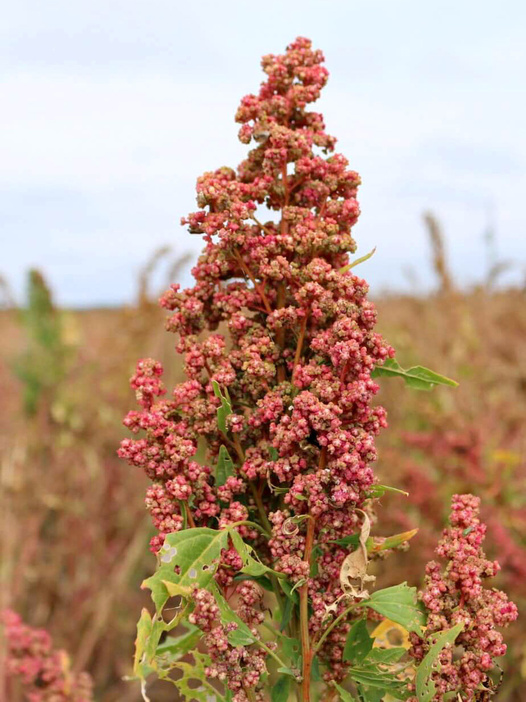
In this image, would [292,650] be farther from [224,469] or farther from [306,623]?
[224,469]

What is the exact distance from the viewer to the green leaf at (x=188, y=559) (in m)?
1.35

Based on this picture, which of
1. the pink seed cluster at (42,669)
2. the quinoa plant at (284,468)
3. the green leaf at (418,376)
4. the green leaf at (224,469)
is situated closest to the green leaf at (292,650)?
the quinoa plant at (284,468)

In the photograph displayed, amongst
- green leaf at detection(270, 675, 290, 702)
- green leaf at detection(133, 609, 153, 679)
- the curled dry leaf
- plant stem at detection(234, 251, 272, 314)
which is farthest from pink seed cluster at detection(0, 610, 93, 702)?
plant stem at detection(234, 251, 272, 314)

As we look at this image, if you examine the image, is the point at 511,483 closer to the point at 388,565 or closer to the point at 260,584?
the point at 388,565

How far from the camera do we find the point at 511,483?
4398mm

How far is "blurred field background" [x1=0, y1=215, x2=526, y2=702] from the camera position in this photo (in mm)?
4320

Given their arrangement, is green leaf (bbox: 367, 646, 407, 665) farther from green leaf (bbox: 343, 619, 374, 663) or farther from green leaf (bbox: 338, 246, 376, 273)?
green leaf (bbox: 338, 246, 376, 273)

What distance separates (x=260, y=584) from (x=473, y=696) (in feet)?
1.51

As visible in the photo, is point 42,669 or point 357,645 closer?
point 357,645

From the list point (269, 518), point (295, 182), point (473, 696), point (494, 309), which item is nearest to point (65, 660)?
point (269, 518)

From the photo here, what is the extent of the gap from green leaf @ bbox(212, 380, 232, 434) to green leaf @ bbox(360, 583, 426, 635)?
0.44 meters

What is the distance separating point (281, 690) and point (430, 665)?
0.36 m

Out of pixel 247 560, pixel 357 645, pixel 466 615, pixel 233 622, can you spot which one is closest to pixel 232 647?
pixel 233 622

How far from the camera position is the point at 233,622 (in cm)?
141
